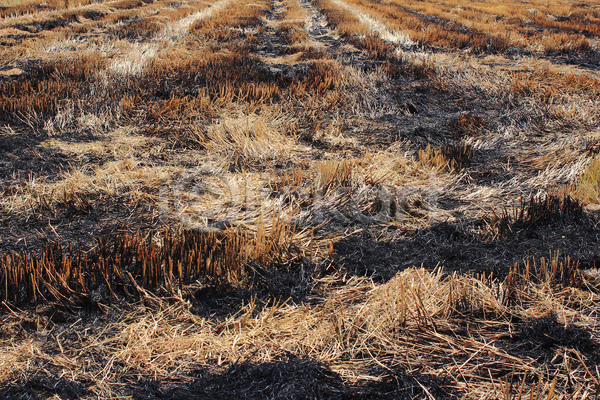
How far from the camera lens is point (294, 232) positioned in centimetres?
279

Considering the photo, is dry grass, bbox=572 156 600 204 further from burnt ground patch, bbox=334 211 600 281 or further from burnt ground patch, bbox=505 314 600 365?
burnt ground patch, bbox=505 314 600 365

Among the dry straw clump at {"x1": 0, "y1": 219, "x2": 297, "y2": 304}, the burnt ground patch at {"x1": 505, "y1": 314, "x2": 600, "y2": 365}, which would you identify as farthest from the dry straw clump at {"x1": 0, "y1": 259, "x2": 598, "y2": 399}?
the dry straw clump at {"x1": 0, "y1": 219, "x2": 297, "y2": 304}

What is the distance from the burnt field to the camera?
175cm

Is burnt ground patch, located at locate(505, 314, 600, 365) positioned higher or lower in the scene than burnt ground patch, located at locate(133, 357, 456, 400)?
higher

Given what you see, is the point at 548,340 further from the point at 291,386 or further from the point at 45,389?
the point at 45,389

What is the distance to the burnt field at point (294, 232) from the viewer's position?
5.73 feet

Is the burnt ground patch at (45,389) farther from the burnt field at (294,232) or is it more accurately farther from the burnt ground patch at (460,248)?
the burnt ground patch at (460,248)

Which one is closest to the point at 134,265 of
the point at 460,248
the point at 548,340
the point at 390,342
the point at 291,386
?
the point at 291,386

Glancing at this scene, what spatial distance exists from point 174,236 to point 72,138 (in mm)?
2532

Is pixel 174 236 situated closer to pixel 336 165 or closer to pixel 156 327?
pixel 156 327

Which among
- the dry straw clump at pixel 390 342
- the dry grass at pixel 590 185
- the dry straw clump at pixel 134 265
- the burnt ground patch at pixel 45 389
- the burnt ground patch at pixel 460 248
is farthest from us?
the dry grass at pixel 590 185

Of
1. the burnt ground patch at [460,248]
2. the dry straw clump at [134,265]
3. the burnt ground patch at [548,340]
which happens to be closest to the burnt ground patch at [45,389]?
the dry straw clump at [134,265]

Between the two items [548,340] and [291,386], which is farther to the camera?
[548,340]

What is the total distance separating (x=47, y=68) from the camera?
6438 millimetres
